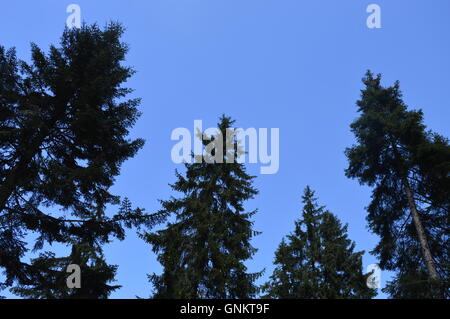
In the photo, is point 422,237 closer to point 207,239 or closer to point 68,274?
point 207,239

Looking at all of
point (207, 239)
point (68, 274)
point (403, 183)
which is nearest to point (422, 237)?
point (403, 183)

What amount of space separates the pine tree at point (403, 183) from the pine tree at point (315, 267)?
331cm

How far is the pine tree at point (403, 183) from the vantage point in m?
14.3

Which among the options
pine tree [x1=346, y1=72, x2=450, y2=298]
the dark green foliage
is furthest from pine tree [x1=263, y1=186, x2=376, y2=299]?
the dark green foliage

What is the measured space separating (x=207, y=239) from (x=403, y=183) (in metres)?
9.57

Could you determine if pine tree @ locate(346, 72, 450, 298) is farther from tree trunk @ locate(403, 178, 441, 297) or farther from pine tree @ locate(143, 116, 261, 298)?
pine tree @ locate(143, 116, 261, 298)

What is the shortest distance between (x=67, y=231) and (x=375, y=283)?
16.4 metres

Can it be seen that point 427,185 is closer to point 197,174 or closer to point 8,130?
point 197,174

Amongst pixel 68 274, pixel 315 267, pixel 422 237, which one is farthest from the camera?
pixel 315 267

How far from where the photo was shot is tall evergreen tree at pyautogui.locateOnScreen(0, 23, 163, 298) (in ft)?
36.0

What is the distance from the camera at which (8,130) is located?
1123cm

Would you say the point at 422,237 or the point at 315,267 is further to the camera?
the point at 315,267

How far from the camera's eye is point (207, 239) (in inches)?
554
